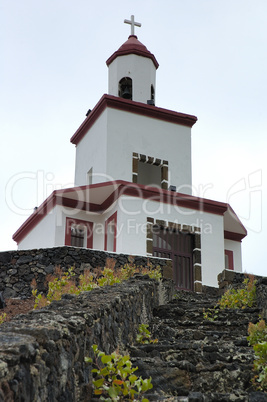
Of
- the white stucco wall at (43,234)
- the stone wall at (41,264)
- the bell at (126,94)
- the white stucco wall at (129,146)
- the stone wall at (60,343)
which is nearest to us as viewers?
the stone wall at (60,343)

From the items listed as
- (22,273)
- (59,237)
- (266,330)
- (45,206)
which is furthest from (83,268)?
(266,330)

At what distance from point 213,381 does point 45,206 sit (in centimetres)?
1428

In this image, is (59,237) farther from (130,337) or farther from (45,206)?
(130,337)

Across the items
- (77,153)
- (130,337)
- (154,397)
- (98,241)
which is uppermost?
(77,153)

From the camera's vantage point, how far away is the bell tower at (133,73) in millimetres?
22359

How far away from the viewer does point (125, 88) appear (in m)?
22.5

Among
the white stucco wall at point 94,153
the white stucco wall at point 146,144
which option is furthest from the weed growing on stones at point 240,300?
the white stucco wall at point 146,144

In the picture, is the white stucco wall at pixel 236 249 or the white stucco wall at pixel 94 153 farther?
the white stucco wall at pixel 236 249

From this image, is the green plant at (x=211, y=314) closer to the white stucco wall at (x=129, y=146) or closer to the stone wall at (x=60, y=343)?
the stone wall at (x=60, y=343)

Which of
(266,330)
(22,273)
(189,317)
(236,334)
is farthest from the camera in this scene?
(22,273)

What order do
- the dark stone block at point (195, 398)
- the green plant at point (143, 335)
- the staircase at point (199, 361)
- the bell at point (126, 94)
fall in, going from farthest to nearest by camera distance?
the bell at point (126, 94), the green plant at point (143, 335), the staircase at point (199, 361), the dark stone block at point (195, 398)

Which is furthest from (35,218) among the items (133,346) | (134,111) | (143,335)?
(133,346)

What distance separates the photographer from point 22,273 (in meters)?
15.1

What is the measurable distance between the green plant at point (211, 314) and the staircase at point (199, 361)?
1.91 feet
